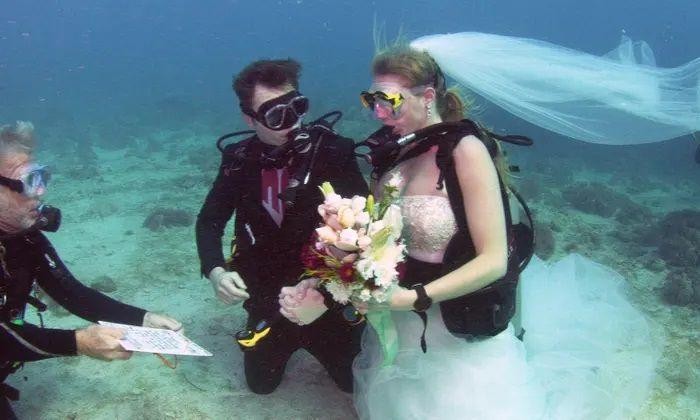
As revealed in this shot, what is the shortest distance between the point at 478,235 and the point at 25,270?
135 inches

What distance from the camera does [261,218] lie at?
4121mm

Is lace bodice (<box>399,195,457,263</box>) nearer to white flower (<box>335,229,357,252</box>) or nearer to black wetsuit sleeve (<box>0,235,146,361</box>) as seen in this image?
white flower (<box>335,229,357,252</box>)

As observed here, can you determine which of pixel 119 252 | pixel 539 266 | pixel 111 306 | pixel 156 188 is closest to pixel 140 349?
pixel 111 306

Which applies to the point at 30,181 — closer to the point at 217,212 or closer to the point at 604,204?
the point at 217,212

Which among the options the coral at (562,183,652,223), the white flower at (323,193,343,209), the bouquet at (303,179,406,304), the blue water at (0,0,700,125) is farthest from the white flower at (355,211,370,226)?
the blue water at (0,0,700,125)

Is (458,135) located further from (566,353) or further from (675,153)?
(675,153)

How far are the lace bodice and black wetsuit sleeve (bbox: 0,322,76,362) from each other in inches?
97.6

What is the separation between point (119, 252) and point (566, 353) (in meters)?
7.49

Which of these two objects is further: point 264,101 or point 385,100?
point 264,101

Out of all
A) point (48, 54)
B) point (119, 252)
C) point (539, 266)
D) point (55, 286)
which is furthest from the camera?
point (48, 54)

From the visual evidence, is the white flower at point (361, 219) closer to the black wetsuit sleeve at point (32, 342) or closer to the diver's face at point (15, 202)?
the black wetsuit sleeve at point (32, 342)

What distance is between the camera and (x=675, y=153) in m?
20.0

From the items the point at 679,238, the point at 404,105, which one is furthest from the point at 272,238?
the point at 679,238

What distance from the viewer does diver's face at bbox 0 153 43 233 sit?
10.7 feet
